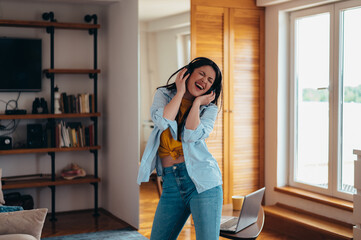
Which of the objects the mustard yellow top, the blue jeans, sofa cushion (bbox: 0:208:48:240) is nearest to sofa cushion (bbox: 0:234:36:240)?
sofa cushion (bbox: 0:208:48:240)

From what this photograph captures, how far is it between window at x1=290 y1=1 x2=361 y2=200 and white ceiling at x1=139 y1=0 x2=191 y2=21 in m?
1.63

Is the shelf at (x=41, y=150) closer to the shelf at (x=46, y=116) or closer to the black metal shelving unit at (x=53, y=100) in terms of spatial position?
the black metal shelving unit at (x=53, y=100)

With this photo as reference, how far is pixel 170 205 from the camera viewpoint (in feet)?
6.70

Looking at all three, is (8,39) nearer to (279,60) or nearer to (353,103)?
(279,60)

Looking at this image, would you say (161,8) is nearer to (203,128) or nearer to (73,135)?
(73,135)

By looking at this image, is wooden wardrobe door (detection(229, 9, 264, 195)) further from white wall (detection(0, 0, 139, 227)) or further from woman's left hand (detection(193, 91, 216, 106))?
woman's left hand (detection(193, 91, 216, 106))

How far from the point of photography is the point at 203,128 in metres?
2.09

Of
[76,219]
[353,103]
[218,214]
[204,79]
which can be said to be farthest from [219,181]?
[76,219]

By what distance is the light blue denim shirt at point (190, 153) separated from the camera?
202 centimetres

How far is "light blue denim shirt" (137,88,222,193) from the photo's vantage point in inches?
79.7

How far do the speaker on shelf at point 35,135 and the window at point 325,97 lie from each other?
104 inches

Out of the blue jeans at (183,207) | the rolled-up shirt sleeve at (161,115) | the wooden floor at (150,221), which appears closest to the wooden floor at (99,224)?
the wooden floor at (150,221)

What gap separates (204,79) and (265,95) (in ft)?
10.1

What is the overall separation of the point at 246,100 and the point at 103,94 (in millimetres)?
1675
